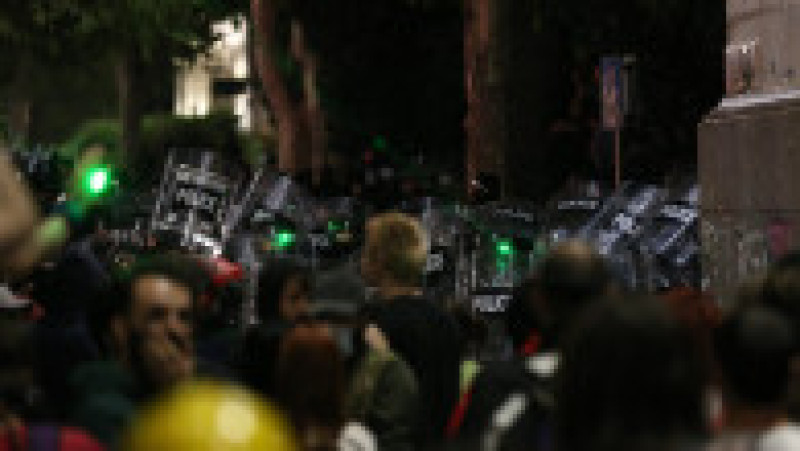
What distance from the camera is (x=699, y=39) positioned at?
33.1 m

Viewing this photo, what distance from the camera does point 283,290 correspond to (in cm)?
724

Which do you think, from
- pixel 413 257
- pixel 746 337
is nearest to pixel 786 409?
pixel 746 337

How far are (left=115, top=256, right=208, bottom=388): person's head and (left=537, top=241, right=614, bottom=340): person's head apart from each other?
3.05 feet

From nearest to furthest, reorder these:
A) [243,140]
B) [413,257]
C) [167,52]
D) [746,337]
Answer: [746,337], [413,257], [243,140], [167,52]

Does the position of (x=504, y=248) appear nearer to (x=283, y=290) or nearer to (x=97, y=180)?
(x=97, y=180)

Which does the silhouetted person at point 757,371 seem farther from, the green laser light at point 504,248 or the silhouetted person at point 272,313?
the green laser light at point 504,248

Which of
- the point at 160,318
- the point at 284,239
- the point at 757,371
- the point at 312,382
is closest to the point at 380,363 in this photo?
the point at 160,318

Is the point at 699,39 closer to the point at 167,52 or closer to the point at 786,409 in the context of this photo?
the point at 167,52

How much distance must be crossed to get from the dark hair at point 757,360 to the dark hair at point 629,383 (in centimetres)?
100

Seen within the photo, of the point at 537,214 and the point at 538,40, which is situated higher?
the point at 538,40

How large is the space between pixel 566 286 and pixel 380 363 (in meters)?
1.15

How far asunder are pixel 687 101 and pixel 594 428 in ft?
98.9

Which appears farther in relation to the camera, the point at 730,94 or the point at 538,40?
the point at 538,40

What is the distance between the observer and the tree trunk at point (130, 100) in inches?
2052
